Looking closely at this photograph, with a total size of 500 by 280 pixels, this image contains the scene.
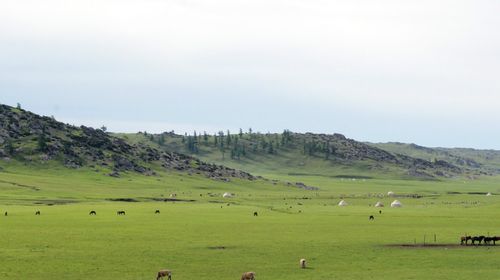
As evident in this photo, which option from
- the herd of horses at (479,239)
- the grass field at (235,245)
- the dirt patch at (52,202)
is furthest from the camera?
the dirt patch at (52,202)

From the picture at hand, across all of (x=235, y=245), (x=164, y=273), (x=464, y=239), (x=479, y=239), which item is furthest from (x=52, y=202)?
(x=164, y=273)

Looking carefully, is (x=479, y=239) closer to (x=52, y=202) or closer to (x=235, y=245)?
(x=235, y=245)

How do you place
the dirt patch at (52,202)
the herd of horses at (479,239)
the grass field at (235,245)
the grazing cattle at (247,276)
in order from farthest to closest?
1. the dirt patch at (52,202)
2. the herd of horses at (479,239)
3. the grass field at (235,245)
4. the grazing cattle at (247,276)

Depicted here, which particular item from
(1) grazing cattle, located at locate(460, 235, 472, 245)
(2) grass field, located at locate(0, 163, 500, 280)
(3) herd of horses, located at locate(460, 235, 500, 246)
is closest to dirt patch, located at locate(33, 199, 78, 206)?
(2) grass field, located at locate(0, 163, 500, 280)

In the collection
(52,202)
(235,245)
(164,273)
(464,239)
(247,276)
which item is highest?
(464,239)

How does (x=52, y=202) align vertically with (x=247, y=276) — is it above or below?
below

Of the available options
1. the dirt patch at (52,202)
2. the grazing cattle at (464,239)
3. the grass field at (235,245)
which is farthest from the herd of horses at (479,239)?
the dirt patch at (52,202)

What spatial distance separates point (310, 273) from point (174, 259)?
12660mm

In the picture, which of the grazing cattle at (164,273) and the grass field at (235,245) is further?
the grass field at (235,245)

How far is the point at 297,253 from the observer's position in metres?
59.7

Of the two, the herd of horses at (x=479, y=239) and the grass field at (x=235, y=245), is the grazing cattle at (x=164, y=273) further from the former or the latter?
the herd of horses at (x=479, y=239)

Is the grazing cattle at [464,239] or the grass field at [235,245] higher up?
the grazing cattle at [464,239]

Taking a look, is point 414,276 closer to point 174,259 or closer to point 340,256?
point 340,256

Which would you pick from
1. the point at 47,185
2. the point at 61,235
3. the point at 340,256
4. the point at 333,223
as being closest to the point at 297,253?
the point at 340,256
